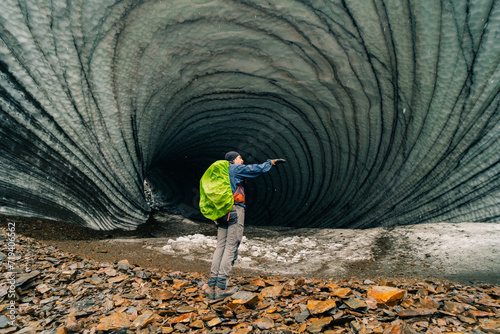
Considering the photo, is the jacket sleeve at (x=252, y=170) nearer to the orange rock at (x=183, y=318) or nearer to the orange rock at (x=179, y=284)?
the orange rock at (x=179, y=284)

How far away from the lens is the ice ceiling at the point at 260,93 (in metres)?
2.83

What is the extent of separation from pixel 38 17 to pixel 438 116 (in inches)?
154

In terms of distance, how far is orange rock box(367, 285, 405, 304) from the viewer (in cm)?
163

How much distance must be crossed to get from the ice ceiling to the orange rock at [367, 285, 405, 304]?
202 cm

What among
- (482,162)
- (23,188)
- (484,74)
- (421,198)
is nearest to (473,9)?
(484,74)

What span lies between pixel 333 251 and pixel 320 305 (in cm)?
156

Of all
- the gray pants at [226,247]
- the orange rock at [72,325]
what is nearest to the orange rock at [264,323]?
the gray pants at [226,247]

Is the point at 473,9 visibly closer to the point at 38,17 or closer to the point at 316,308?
the point at 316,308

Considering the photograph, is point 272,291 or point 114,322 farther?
A: point 272,291

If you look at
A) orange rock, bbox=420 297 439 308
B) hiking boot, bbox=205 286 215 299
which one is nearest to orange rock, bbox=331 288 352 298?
orange rock, bbox=420 297 439 308

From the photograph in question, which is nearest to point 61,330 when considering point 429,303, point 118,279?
point 118,279

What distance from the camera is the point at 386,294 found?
1.67 metres

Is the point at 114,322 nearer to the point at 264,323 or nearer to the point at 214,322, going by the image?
the point at 214,322

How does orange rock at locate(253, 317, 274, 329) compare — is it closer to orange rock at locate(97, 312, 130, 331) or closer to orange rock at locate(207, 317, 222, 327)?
orange rock at locate(207, 317, 222, 327)
